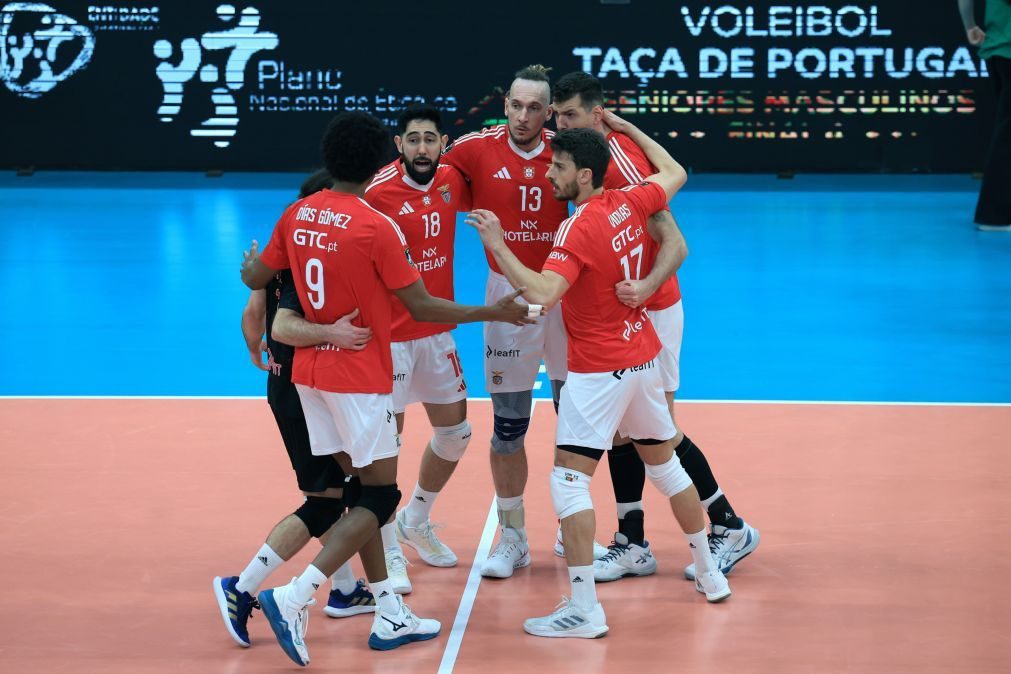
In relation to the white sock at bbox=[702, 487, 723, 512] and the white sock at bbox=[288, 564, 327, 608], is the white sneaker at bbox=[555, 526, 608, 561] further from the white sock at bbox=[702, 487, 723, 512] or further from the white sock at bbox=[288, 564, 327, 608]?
the white sock at bbox=[288, 564, 327, 608]

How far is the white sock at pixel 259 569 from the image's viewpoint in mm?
5309

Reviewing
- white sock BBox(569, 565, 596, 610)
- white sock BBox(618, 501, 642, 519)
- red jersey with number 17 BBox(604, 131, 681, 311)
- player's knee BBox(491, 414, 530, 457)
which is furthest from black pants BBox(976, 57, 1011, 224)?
white sock BBox(569, 565, 596, 610)

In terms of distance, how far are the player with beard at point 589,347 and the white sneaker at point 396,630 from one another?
0.47 metres

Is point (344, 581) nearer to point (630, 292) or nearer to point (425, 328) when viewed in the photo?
point (425, 328)

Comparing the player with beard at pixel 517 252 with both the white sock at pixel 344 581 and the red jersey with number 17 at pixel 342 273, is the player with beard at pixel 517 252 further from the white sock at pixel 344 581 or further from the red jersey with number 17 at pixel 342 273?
the red jersey with number 17 at pixel 342 273

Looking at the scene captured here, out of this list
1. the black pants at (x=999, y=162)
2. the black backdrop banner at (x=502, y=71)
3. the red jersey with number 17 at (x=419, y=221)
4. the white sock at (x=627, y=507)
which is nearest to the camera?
the red jersey with number 17 at (x=419, y=221)

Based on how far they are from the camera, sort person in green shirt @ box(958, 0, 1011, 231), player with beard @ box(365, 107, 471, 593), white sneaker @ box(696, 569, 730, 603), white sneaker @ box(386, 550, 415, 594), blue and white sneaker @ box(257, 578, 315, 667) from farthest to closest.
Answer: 1. person in green shirt @ box(958, 0, 1011, 231)
2. player with beard @ box(365, 107, 471, 593)
3. white sneaker @ box(386, 550, 415, 594)
4. white sneaker @ box(696, 569, 730, 603)
5. blue and white sneaker @ box(257, 578, 315, 667)

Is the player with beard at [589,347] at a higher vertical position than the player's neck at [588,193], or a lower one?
lower

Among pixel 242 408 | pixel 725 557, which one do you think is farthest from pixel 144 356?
pixel 725 557

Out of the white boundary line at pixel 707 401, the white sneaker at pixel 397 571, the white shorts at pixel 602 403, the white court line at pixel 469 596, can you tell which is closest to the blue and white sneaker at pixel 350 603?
the white sneaker at pixel 397 571

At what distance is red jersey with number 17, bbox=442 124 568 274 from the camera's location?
629 centimetres

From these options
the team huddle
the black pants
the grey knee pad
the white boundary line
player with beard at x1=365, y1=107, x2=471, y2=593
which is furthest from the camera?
the black pants

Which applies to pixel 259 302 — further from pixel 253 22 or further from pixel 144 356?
pixel 253 22

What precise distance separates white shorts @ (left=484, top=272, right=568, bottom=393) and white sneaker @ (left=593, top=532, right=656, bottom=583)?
899 mm
